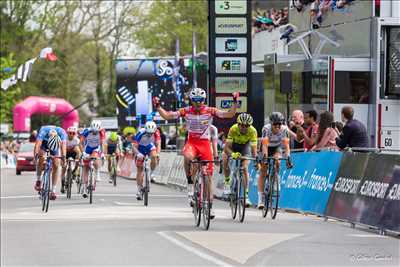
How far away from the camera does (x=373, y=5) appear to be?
22469 millimetres

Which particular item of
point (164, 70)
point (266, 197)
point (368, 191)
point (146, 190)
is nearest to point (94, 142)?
point (146, 190)

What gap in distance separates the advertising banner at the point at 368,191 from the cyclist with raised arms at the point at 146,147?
21.4 feet

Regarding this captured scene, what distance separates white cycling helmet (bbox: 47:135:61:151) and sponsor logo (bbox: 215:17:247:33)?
7.04 m

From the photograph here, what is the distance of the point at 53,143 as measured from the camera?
76.5 feet

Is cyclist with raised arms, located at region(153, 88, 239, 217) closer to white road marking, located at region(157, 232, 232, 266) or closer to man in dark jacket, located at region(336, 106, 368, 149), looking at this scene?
white road marking, located at region(157, 232, 232, 266)

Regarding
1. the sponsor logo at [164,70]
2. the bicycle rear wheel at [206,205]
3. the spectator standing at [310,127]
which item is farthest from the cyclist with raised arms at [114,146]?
the sponsor logo at [164,70]

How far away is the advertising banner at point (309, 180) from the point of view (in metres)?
19.3

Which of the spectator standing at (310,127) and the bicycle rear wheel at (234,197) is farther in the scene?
the spectator standing at (310,127)

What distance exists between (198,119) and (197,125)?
121 mm

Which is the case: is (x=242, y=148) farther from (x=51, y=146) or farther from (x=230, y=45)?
(x=230, y=45)

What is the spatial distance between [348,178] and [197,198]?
8.12ft

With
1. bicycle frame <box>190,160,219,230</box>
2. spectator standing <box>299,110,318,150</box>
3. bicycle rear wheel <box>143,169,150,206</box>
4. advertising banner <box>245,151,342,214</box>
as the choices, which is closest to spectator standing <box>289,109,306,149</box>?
spectator standing <box>299,110,318,150</box>

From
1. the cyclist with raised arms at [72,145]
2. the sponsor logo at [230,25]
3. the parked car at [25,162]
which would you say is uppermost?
the sponsor logo at [230,25]

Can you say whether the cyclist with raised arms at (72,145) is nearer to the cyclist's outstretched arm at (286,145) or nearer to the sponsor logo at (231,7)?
the sponsor logo at (231,7)
